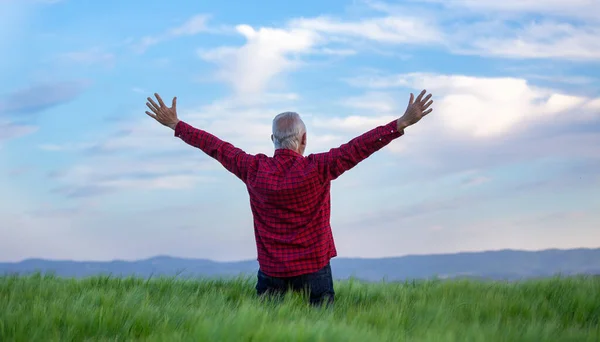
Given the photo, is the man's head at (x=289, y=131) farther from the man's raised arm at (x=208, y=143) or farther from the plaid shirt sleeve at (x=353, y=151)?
the man's raised arm at (x=208, y=143)

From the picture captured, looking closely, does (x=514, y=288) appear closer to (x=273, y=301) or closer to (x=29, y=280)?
(x=273, y=301)

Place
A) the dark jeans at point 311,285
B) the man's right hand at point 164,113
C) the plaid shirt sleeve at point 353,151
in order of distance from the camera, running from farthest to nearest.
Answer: the man's right hand at point 164,113 < the dark jeans at point 311,285 < the plaid shirt sleeve at point 353,151

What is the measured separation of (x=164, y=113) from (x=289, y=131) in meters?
1.35

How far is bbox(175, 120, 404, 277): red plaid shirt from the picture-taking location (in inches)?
218

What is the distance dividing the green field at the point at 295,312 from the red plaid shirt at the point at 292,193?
1.27 feet

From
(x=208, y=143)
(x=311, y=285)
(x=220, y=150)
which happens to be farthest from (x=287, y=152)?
(x=311, y=285)

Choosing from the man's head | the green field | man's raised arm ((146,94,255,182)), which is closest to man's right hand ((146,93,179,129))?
man's raised arm ((146,94,255,182))

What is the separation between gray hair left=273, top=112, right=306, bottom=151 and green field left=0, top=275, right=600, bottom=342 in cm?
129

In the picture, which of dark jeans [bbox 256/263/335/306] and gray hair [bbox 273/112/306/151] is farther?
dark jeans [bbox 256/263/335/306]

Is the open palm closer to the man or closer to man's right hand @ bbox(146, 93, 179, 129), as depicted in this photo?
the man

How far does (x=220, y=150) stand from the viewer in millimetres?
5980

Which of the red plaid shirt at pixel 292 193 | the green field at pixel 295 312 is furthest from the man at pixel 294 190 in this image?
the green field at pixel 295 312

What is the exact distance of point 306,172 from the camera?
5551mm

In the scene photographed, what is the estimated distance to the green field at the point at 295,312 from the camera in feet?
14.0
